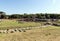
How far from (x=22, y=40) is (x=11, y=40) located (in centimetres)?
114

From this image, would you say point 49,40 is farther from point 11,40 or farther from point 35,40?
point 11,40

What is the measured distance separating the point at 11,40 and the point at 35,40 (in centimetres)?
250

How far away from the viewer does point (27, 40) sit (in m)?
12.9

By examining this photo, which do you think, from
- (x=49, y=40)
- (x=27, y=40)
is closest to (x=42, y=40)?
(x=49, y=40)

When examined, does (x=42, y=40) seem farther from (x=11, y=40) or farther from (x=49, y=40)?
(x=11, y=40)

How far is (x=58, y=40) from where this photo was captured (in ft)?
43.4

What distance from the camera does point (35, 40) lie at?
1294 centimetres

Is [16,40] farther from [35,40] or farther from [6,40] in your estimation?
[35,40]

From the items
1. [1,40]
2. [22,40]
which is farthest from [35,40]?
[1,40]

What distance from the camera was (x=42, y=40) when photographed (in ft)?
42.8

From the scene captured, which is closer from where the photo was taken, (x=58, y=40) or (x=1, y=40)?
(x=1, y=40)

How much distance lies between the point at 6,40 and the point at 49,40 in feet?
14.8

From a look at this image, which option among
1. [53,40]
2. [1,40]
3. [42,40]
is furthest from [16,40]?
[53,40]

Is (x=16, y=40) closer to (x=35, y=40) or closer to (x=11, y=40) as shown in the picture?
(x=11, y=40)
